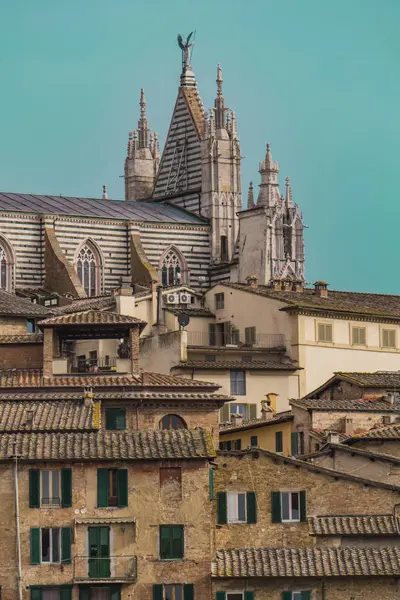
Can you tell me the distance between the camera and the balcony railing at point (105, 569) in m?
55.8

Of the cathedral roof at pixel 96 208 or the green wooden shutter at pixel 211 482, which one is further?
the cathedral roof at pixel 96 208

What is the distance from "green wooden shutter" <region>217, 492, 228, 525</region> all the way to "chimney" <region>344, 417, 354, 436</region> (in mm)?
10804

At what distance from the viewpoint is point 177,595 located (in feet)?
184

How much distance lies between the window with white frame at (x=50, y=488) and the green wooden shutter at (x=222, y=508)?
4.29 metres

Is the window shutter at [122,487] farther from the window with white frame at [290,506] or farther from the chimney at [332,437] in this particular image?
the chimney at [332,437]

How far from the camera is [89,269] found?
116188 mm

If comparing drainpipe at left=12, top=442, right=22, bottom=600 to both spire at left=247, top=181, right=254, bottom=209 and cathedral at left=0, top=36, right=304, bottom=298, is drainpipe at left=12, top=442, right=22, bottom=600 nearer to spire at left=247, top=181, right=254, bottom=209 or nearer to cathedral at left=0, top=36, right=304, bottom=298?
cathedral at left=0, top=36, right=304, bottom=298

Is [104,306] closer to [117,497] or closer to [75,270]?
[75,270]

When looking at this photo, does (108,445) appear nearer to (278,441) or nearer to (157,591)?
(157,591)

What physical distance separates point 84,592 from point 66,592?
1.46ft

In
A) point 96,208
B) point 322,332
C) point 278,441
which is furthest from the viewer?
point 96,208

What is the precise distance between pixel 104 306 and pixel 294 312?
8123 mm

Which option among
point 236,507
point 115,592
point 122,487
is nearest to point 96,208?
point 236,507

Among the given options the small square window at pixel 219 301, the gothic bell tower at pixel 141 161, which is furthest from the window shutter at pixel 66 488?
the gothic bell tower at pixel 141 161
